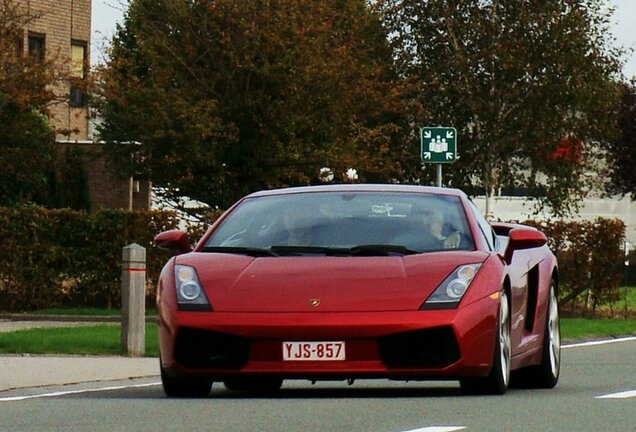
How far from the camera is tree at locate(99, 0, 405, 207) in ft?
122

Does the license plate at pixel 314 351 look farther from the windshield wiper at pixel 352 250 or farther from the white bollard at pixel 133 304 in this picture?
the white bollard at pixel 133 304

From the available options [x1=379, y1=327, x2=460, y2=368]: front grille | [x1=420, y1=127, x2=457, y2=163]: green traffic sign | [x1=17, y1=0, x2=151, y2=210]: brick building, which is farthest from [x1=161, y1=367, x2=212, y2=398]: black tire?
[x1=17, y1=0, x2=151, y2=210]: brick building

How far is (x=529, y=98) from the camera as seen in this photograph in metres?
64.4

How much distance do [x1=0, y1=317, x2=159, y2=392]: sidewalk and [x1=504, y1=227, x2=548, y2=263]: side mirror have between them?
11.9ft

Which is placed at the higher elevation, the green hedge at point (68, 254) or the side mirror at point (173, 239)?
the side mirror at point (173, 239)

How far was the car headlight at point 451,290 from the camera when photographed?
1288 centimetres

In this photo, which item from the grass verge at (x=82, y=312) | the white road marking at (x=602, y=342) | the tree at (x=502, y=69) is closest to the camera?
the white road marking at (x=602, y=342)

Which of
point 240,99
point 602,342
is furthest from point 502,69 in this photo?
point 602,342

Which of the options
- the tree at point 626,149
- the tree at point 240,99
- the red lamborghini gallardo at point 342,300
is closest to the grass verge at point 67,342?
the red lamborghini gallardo at point 342,300

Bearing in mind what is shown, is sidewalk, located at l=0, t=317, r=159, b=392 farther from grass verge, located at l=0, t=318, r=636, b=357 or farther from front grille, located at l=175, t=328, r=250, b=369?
front grille, located at l=175, t=328, r=250, b=369

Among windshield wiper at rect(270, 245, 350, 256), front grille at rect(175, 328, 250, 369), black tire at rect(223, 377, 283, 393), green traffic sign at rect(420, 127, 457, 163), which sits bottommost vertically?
black tire at rect(223, 377, 283, 393)

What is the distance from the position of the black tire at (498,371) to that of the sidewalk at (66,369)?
356 cm

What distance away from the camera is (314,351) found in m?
12.8

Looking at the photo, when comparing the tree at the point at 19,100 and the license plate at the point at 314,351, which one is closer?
the license plate at the point at 314,351
